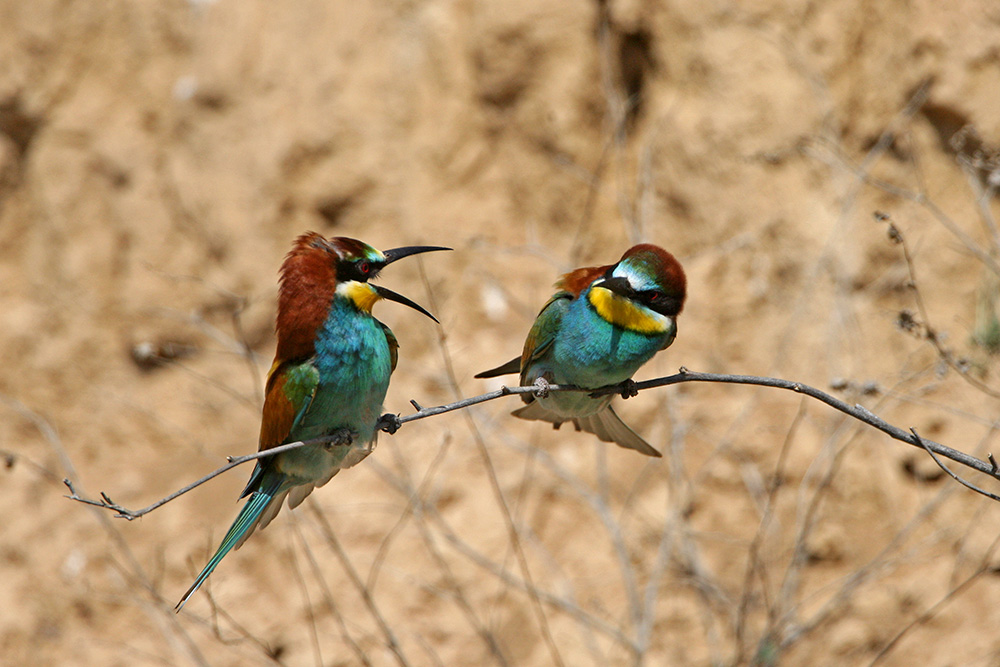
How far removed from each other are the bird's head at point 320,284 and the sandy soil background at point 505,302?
86cm

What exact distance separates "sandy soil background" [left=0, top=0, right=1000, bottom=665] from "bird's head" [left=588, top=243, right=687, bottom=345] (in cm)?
103

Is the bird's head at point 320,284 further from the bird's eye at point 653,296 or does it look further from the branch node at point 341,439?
the bird's eye at point 653,296

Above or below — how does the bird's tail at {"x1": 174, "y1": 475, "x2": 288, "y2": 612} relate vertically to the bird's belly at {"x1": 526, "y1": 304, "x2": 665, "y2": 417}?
below

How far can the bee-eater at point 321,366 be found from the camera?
2.14 m

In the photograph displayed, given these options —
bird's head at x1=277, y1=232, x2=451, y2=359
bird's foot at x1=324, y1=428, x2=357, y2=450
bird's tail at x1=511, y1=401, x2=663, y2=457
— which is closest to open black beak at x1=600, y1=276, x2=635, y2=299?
bird's tail at x1=511, y1=401, x2=663, y2=457

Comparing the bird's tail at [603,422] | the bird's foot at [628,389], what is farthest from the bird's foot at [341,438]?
the bird's foot at [628,389]

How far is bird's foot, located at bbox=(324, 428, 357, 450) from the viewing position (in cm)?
217

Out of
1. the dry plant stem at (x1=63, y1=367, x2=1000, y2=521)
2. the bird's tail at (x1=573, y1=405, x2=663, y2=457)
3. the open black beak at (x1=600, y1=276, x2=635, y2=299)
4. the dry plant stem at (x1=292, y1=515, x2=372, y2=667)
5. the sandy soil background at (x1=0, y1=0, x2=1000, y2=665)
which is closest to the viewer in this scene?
the dry plant stem at (x1=63, y1=367, x2=1000, y2=521)

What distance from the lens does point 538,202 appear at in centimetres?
416

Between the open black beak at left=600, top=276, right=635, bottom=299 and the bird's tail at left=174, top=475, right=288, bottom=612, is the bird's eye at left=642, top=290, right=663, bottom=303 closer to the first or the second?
the open black beak at left=600, top=276, right=635, bottom=299

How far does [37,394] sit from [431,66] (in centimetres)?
230

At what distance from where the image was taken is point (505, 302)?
13.5ft

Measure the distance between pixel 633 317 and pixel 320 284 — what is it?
0.73 metres

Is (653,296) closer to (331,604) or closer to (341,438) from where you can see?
(341,438)
